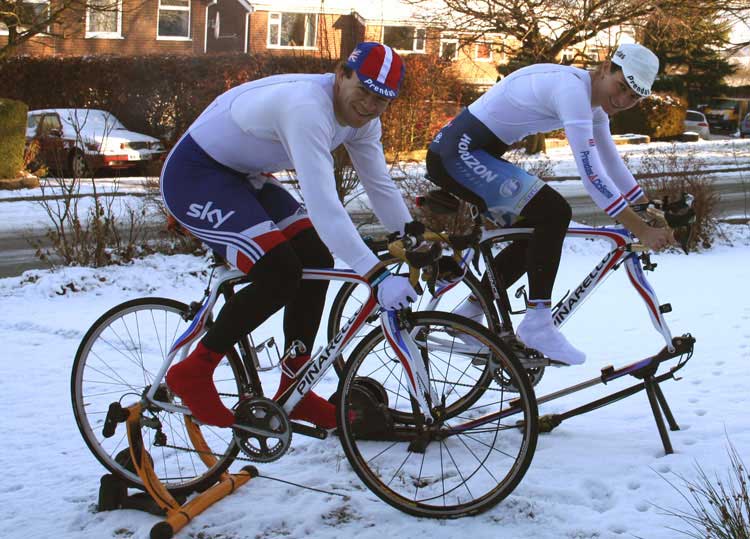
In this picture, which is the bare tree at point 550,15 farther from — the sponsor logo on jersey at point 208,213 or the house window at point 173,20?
the sponsor logo on jersey at point 208,213

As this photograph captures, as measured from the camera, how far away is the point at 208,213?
383 centimetres

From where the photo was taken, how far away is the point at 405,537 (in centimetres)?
355

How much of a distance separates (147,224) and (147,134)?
13090 mm

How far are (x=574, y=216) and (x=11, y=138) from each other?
10.8m

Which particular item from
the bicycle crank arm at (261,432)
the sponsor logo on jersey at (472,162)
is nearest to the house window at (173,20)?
the sponsor logo on jersey at (472,162)

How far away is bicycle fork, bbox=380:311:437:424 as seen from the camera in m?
3.71

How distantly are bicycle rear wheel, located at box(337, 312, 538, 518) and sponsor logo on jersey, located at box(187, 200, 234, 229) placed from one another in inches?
29.9

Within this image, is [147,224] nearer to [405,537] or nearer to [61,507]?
[61,507]

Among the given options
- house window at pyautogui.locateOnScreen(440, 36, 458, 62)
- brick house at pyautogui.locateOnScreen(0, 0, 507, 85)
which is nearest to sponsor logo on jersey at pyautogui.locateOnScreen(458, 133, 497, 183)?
house window at pyautogui.locateOnScreen(440, 36, 458, 62)

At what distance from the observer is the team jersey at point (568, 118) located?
437 cm

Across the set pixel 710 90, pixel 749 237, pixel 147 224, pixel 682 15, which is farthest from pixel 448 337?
pixel 710 90

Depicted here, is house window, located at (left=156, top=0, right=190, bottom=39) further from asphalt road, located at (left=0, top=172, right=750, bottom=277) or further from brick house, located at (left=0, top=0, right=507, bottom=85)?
asphalt road, located at (left=0, top=172, right=750, bottom=277)

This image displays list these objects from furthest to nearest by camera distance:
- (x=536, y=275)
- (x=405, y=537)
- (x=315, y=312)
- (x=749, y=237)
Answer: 1. (x=749, y=237)
2. (x=536, y=275)
3. (x=315, y=312)
4. (x=405, y=537)

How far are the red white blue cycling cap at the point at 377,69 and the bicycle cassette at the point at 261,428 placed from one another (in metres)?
1.35
